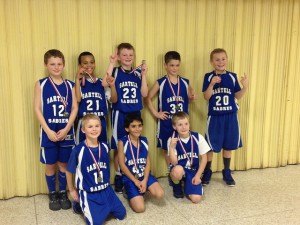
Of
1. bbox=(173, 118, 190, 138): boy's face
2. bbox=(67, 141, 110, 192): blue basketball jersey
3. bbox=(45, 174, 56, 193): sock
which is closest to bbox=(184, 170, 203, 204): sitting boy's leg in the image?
bbox=(173, 118, 190, 138): boy's face

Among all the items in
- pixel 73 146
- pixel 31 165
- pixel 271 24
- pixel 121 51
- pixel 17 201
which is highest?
pixel 271 24

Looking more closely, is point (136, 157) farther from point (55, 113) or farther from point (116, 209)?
point (55, 113)

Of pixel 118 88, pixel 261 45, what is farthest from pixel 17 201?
pixel 261 45

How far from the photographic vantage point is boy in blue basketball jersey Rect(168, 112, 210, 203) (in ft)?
10.6

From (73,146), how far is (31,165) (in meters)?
0.53

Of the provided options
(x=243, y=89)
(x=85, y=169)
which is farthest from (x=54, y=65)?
(x=243, y=89)

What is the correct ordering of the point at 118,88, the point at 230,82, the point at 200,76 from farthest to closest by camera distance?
the point at 200,76 → the point at 230,82 → the point at 118,88

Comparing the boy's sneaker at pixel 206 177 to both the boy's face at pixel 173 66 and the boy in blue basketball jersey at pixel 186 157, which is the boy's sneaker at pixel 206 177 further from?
the boy's face at pixel 173 66

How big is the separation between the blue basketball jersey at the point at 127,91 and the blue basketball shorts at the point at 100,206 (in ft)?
2.55

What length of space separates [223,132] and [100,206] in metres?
1.43

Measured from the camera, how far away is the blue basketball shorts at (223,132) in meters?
3.56

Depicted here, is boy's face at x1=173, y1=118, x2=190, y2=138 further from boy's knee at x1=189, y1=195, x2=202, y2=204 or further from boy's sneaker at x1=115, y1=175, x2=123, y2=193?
boy's sneaker at x1=115, y1=175, x2=123, y2=193

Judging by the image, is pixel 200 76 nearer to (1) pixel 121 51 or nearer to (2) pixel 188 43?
(2) pixel 188 43

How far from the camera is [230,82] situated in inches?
140
